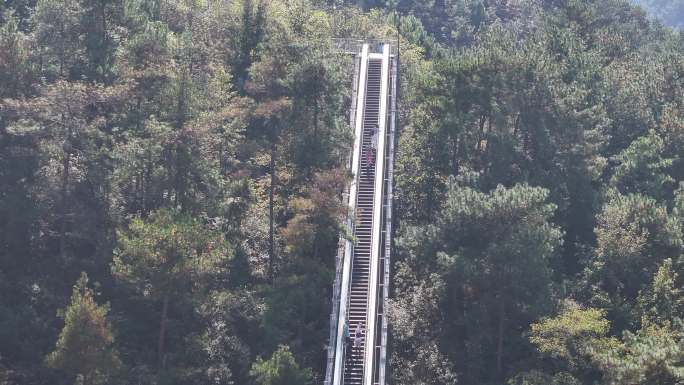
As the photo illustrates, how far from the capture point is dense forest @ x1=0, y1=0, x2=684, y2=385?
40375 mm

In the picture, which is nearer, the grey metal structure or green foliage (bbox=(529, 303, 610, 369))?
green foliage (bbox=(529, 303, 610, 369))

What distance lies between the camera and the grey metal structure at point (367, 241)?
134ft

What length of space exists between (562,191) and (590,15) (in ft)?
89.4

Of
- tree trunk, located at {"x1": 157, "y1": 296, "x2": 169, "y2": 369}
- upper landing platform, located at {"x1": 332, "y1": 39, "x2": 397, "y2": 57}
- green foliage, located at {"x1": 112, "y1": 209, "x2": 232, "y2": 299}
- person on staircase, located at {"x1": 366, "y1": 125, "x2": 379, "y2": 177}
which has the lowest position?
tree trunk, located at {"x1": 157, "y1": 296, "x2": 169, "y2": 369}

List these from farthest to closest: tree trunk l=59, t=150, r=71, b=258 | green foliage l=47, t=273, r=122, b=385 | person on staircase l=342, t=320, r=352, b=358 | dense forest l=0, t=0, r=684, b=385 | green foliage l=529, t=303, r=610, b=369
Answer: tree trunk l=59, t=150, r=71, b=258
person on staircase l=342, t=320, r=352, b=358
dense forest l=0, t=0, r=684, b=385
green foliage l=529, t=303, r=610, b=369
green foliage l=47, t=273, r=122, b=385

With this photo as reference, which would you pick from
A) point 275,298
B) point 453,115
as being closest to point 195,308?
point 275,298

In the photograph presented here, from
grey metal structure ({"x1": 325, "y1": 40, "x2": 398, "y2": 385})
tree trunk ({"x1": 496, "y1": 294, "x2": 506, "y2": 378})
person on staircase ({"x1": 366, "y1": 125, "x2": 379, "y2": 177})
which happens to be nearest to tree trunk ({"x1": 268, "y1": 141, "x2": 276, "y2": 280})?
grey metal structure ({"x1": 325, "y1": 40, "x2": 398, "y2": 385})

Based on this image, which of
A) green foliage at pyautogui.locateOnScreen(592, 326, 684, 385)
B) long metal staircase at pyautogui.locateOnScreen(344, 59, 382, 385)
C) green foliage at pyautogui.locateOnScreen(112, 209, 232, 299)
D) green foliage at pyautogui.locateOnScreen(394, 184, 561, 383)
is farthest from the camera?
green foliage at pyautogui.locateOnScreen(394, 184, 561, 383)

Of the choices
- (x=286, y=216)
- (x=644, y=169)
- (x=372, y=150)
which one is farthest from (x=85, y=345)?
(x=644, y=169)

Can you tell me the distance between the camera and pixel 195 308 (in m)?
43.0

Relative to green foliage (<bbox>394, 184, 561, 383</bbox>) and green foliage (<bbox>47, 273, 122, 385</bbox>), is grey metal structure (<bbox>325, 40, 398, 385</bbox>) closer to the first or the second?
green foliage (<bbox>394, 184, 561, 383</bbox>)

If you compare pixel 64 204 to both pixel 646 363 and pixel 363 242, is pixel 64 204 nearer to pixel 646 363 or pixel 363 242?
pixel 363 242

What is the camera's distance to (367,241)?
4700 cm

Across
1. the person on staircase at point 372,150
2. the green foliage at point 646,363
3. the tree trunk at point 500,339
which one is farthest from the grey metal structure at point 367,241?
the green foliage at point 646,363
